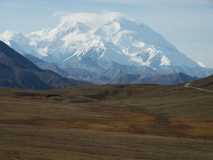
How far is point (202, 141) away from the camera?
77.1m

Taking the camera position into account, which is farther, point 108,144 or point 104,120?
point 104,120

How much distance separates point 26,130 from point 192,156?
77.5ft

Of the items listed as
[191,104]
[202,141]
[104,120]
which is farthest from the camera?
[191,104]

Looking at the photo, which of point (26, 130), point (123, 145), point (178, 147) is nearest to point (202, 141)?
point (178, 147)

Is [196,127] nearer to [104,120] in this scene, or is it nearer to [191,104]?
[104,120]

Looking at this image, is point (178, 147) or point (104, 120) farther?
point (104, 120)

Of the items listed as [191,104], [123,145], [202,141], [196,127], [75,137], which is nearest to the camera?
[123,145]

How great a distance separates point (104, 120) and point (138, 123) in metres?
6.51

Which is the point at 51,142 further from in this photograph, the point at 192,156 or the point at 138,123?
the point at 138,123

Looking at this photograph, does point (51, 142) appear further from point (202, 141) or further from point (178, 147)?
point (202, 141)

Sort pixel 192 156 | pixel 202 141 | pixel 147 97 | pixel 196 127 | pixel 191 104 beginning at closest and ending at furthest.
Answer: pixel 192 156
pixel 202 141
pixel 196 127
pixel 191 104
pixel 147 97

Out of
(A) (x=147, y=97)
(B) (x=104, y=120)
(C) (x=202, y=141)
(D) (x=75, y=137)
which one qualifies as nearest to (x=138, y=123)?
(B) (x=104, y=120)

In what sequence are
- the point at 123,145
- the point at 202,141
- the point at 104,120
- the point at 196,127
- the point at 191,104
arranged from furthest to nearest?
the point at 191,104, the point at 104,120, the point at 196,127, the point at 202,141, the point at 123,145

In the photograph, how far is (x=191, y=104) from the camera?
149m
